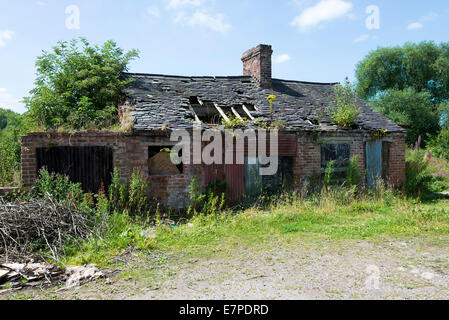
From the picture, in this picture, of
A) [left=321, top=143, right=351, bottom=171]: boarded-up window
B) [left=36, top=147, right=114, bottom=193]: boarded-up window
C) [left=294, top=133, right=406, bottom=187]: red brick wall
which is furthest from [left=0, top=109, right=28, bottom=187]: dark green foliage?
[left=321, top=143, right=351, bottom=171]: boarded-up window

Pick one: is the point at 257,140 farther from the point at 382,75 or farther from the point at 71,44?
the point at 382,75

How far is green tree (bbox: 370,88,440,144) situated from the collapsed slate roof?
606 inches

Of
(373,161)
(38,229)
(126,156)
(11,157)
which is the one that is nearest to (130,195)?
(126,156)

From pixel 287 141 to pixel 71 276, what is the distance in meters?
7.89

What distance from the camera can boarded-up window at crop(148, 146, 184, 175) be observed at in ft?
31.3

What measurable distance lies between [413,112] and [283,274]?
28.1 m

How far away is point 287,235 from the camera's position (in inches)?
281

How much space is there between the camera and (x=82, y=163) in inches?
338

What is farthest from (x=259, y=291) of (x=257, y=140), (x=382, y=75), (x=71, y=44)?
(x=382, y=75)

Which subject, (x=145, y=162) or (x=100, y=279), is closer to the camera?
(x=100, y=279)

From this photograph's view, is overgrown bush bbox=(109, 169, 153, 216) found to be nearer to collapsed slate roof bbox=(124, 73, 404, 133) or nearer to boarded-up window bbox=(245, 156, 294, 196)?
collapsed slate roof bbox=(124, 73, 404, 133)

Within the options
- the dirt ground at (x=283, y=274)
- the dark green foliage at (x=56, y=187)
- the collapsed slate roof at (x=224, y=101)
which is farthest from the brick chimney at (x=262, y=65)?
the dirt ground at (x=283, y=274)

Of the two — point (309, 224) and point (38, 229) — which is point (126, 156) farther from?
point (309, 224)

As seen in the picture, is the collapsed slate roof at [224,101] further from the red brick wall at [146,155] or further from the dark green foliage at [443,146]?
the dark green foliage at [443,146]
